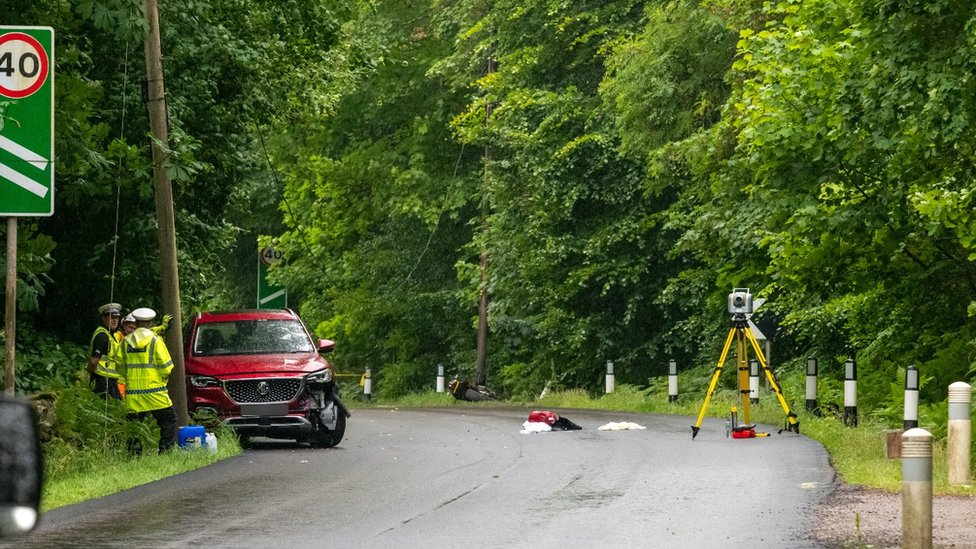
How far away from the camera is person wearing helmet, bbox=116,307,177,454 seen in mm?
17297

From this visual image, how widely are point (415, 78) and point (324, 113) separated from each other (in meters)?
13.0

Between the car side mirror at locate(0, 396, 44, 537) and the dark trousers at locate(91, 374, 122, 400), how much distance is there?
15.1m

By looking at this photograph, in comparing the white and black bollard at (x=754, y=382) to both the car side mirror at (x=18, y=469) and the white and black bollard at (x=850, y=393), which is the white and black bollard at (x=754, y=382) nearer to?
the white and black bollard at (x=850, y=393)

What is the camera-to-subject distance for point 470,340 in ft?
152

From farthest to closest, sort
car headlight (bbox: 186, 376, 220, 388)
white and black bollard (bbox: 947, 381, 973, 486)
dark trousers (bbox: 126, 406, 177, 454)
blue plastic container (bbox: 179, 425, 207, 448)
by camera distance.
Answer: car headlight (bbox: 186, 376, 220, 388) → blue plastic container (bbox: 179, 425, 207, 448) → dark trousers (bbox: 126, 406, 177, 454) → white and black bollard (bbox: 947, 381, 973, 486)

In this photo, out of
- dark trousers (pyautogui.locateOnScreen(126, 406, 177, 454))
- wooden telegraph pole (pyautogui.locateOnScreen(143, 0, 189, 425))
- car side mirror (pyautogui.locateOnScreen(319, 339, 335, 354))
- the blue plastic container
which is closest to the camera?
dark trousers (pyautogui.locateOnScreen(126, 406, 177, 454))

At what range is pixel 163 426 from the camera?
1766 centimetres

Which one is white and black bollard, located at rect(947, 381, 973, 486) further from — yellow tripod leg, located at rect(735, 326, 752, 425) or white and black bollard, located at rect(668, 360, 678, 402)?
white and black bollard, located at rect(668, 360, 678, 402)

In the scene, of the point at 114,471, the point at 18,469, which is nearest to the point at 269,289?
the point at 114,471

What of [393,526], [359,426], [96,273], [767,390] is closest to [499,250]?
[767,390]

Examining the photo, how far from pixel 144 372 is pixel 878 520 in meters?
8.75

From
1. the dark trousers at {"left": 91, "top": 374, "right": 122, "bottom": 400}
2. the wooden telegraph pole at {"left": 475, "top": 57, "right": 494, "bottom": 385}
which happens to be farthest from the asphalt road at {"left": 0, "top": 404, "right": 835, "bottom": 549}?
the wooden telegraph pole at {"left": 475, "top": 57, "right": 494, "bottom": 385}

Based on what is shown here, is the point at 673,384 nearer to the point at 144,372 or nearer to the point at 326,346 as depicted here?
the point at 326,346

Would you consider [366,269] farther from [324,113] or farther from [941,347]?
[941,347]
